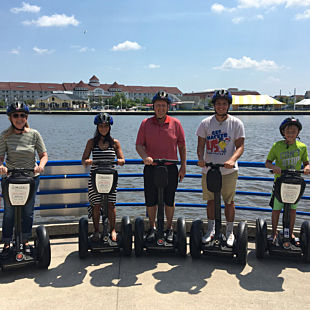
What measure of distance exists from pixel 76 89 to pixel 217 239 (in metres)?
170

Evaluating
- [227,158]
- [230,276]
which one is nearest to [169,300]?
[230,276]

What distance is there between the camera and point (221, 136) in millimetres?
3744

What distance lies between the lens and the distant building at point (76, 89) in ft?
Result: 523

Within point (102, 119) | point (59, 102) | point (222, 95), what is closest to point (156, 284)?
point (102, 119)

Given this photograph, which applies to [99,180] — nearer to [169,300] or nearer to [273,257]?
[169,300]

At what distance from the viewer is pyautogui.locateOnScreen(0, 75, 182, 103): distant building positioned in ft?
523

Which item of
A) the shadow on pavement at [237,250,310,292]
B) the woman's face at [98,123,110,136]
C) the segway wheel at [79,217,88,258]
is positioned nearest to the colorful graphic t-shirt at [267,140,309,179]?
the shadow on pavement at [237,250,310,292]

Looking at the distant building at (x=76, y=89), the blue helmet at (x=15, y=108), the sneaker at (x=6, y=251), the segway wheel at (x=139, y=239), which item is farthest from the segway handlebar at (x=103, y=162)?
the distant building at (x=76, y=89)

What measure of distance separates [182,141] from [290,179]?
4.02 ft

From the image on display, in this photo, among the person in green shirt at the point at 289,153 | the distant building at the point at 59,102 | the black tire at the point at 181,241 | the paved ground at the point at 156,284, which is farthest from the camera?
the distant building at the point at 59,102

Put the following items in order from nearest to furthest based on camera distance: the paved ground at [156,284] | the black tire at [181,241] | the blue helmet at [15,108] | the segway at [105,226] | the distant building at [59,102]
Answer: the paved ground at [156,284] < the blue helmet at [15,108] < the segway at [105,226] < the black tire at [181,241] < the distant building at [59,102]

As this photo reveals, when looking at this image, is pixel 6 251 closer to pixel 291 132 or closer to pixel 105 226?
pixel 105 226

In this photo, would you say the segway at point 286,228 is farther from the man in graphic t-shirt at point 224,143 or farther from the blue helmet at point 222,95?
the blue helmet at point 222,95

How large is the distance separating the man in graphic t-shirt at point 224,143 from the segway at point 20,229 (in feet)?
5.83
